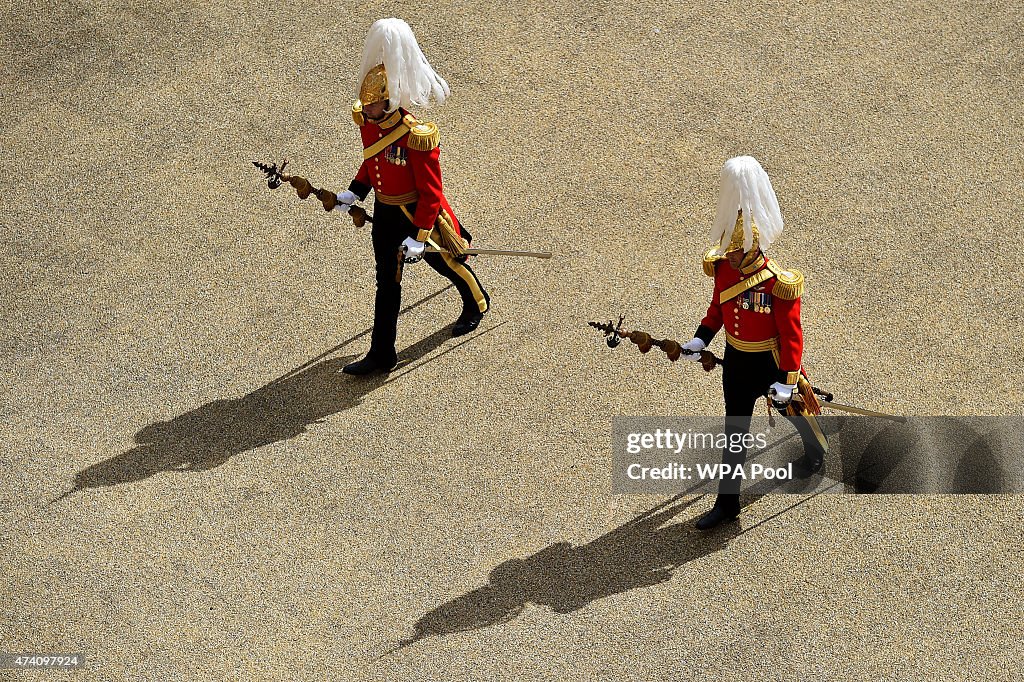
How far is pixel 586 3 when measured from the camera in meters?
11.4

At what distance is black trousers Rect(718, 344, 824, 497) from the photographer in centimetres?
766

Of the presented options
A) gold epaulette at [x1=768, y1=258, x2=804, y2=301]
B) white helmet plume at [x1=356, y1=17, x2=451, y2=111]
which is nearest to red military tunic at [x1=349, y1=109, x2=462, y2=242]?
white helmet plume at [x1=356, y1=17, x2=451, y2=111]

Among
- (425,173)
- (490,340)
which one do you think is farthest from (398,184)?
(490,340)

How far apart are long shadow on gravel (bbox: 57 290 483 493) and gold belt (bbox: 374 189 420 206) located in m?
0.95

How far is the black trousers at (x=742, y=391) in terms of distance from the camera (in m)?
7.66

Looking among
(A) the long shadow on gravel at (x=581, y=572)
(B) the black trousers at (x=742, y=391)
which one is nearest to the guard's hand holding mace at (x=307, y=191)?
(A) the long shadow on gravel at (x=581, y=572)

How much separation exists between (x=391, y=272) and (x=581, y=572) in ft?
6.85

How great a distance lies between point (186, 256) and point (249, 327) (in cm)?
81

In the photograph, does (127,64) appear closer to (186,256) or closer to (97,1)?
(97,1)

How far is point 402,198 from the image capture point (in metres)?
8.62

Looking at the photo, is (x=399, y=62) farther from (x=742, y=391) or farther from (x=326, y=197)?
(x=742, y=391)

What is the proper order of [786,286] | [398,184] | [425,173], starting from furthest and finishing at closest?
1. [398,184]
2. [425,173]
3. [786,286]

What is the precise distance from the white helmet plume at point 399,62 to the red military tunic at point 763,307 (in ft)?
6.20

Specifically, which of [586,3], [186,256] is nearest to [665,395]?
[186,256]
